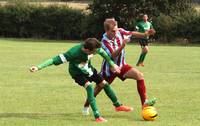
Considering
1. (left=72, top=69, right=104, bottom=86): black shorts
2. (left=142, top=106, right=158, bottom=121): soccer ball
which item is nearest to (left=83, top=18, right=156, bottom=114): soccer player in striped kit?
(left=72, top=69, right=104, bottom=86): black shorts

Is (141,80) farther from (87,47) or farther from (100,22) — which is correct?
(100,22)

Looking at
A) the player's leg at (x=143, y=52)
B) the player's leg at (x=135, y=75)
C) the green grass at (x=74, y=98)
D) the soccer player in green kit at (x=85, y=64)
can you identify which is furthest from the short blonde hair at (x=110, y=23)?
the player's leg at (x=143, y=52)

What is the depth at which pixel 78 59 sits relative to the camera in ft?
33.3

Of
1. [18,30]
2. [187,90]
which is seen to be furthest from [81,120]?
[18,30]

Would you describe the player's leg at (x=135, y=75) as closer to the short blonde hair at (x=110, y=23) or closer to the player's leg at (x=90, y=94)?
the short blonde hair at (x=110, y=23)

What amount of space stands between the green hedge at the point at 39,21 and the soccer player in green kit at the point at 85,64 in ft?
141

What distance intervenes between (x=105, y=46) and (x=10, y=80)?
20.8ft

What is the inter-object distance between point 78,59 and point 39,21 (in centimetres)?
4490

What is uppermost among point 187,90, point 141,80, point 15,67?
point 141,80

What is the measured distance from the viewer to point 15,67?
70.1 feet

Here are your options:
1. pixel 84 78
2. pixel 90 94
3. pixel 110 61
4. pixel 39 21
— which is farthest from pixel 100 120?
pixel 39 21

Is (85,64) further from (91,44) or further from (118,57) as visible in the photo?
(118,57)

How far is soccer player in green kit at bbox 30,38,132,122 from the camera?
387 inches

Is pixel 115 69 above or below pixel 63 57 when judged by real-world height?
below
